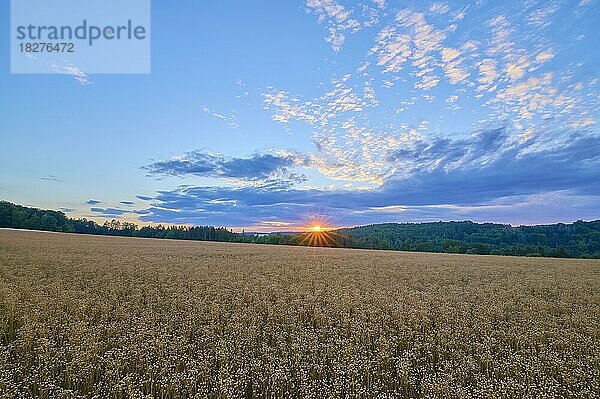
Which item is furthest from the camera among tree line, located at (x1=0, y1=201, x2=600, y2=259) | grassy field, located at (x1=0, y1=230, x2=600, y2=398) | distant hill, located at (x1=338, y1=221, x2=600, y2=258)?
tree line, located at (x1=0, y1=201, x2=600, y2=259)

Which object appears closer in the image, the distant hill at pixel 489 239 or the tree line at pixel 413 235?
the distant hill at pixel 489 239

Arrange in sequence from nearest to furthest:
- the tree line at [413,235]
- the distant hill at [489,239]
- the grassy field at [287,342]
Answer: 1. the grassy field at [287,342]
2. the distant hill at [489,239]
3. the tree line at [413,235]

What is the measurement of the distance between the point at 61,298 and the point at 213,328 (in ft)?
17.7

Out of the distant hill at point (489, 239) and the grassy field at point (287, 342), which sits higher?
the grassy field at point (287, 342)

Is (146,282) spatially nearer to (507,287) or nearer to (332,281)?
(332,281)

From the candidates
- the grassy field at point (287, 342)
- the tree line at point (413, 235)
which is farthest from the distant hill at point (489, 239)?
the grassy field at point (287, 342)

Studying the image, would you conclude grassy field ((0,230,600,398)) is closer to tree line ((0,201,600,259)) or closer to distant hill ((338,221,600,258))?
distant hill ((338,221,600,258))

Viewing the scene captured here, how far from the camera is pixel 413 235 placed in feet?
306

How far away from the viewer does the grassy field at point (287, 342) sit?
5.73 metres

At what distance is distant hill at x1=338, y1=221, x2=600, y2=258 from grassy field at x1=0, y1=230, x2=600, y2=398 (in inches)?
2448

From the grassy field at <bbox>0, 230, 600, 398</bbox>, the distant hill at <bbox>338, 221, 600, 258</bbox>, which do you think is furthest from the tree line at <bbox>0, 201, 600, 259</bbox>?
the grassy field at <bbox>0, 230, 600, 398</bbox>

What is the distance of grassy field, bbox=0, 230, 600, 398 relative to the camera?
5727 millimetres

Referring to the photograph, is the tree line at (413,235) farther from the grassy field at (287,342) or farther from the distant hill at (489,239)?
the grassy field at (287,342)

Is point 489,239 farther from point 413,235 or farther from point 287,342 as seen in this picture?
point 287,342
